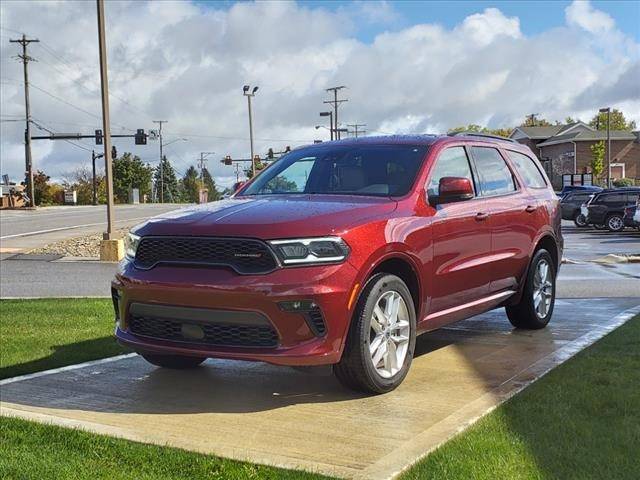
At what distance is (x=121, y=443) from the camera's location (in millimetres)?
3975

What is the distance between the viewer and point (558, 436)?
3.91 meters

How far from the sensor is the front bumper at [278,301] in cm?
432

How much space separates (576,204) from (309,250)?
31617mm

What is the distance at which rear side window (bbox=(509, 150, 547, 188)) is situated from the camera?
712cm

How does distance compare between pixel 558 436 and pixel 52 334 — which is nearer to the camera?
pixel 558 436

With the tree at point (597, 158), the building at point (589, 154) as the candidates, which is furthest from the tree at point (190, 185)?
the tree at point (597, 158)

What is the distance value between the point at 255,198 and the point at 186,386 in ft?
4.89

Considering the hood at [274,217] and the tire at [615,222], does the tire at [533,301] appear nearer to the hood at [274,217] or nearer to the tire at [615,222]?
the hood at [274,217]

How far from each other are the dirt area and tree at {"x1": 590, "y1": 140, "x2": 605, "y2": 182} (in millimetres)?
60842

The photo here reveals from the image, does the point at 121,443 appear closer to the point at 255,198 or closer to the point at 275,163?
the point at 255,198

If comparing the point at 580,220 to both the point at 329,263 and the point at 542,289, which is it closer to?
the point at 542,289

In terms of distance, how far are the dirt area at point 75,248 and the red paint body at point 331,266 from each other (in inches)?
596

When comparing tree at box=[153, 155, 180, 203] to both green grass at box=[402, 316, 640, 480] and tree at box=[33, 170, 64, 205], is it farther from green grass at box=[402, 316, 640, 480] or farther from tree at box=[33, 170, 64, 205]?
green grass at box=[402, 316, 640, 480]

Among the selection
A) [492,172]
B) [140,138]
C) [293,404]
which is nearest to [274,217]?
[293,404]
